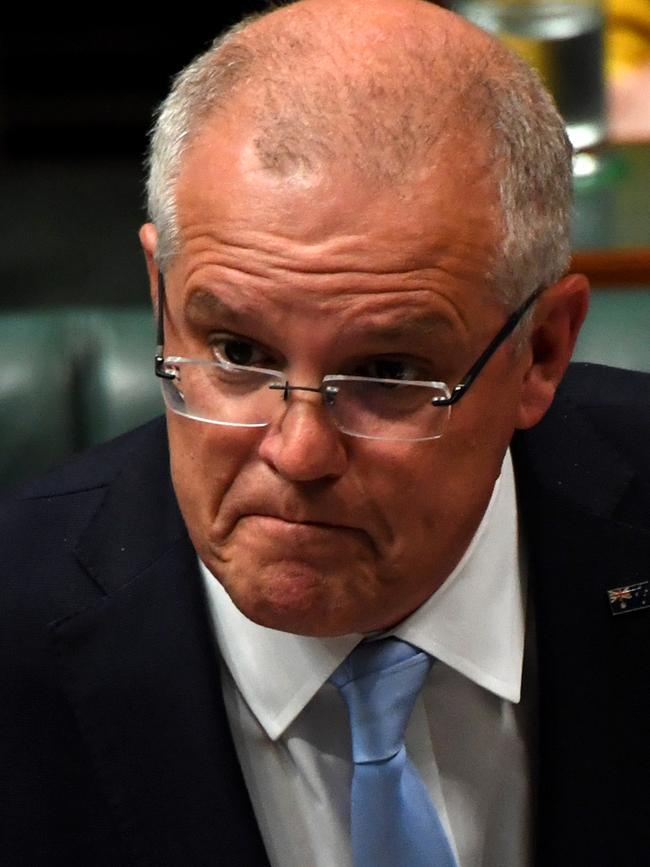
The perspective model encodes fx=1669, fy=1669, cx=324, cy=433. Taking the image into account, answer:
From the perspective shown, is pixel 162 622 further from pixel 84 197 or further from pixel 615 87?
pixel 84 197

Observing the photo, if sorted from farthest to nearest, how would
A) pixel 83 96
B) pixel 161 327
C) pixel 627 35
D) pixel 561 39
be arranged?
pixel 83 96 < pixel 627 35 < pixel 561 39 < pixel 161 327

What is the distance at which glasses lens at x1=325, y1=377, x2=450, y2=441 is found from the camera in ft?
3.95

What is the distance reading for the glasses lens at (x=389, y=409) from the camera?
1.20m

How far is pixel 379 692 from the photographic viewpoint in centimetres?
136

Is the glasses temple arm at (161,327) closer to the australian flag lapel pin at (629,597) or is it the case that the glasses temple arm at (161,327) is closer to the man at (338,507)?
the man at (338,507)

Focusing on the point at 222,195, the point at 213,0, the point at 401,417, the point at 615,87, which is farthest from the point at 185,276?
the point at 213,0

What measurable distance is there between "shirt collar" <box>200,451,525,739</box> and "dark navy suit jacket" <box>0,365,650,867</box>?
0.08 ft

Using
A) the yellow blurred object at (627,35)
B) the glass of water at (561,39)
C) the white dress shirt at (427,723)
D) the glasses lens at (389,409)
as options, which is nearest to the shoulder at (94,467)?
the white dress shirt at (427,723)

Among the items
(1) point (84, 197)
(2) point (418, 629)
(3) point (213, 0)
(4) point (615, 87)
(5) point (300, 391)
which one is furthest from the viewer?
(3) point (213, 0)

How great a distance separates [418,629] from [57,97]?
294 centimetres

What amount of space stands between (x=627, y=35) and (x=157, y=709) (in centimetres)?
189

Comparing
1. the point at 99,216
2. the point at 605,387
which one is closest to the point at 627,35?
the point at 99,216

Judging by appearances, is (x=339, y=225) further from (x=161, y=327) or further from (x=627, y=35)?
(x=627, y=35)

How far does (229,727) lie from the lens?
4.59 feet
